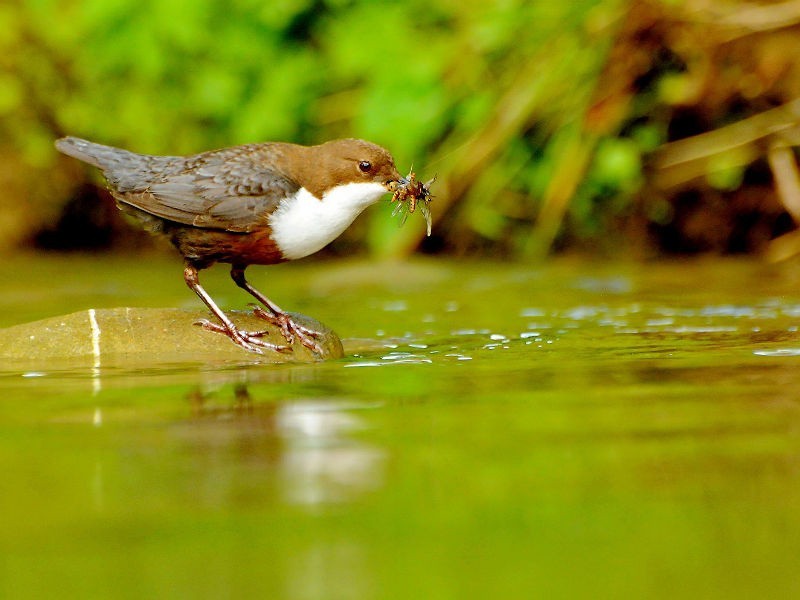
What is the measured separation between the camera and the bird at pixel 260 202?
17.1ft

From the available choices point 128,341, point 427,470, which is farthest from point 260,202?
point 427,470

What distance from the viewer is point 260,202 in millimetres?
5180

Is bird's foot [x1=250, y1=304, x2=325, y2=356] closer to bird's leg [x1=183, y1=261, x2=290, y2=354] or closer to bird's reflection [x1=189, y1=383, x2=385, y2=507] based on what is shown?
bird's leg [x1=183, y1=261, x2=290, y2=354]

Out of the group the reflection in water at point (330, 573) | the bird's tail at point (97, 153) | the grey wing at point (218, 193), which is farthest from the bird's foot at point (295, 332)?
the reflection in water at point (330, 573)

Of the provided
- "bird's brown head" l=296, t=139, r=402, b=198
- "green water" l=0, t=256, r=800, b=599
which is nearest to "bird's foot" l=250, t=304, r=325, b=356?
"green water" l=0, t=256, r=800, b=599

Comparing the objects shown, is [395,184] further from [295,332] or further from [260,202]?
[295,332]

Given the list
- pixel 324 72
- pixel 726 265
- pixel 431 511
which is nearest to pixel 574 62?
pixel 726 265

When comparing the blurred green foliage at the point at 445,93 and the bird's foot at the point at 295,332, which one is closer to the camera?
the bird's foot at the point at 295,332

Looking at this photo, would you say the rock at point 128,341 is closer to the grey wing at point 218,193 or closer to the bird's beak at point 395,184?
the grey wing at point 218,193

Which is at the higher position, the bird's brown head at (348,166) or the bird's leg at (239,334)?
the bird's brown head at (348,166)

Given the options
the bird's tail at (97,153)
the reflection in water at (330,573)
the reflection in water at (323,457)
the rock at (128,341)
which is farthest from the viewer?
the bird's tail at (97,153)

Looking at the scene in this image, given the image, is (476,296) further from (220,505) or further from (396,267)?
(220,505)

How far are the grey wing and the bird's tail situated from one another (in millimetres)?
245

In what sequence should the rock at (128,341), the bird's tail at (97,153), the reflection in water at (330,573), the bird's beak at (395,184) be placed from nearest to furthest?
the reflection in water at (330,573)
the rock at (128,341)
the bird's beak at (395,184)
the bird's tail at (97,153)
